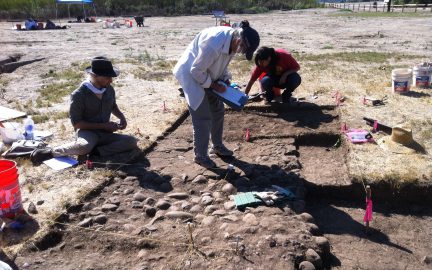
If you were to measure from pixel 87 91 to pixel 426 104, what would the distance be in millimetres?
5624

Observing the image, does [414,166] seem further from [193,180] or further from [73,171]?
[73,171]

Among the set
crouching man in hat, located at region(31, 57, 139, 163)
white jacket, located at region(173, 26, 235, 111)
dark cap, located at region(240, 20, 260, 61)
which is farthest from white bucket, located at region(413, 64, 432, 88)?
crouching man in hat, located at region(31, 57, 139, 163)

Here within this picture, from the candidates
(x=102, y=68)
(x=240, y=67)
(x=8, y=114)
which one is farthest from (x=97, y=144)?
(x=240, y=67)

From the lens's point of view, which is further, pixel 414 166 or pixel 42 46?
pixel 42 46

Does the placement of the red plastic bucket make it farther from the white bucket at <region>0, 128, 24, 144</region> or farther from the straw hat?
the straw hat

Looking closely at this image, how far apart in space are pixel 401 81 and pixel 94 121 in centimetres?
561

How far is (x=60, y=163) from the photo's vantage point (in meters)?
4.95

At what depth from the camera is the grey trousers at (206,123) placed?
15.1 ft

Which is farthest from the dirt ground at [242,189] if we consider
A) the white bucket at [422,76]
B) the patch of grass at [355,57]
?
the patch of grass at [355,57]

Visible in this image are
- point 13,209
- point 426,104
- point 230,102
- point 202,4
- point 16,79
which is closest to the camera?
point 13,209

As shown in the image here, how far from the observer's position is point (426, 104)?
6992 mm

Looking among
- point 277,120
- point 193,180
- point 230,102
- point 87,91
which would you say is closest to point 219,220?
point 193,180

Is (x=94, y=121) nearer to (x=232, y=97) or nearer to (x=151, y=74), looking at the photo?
(x=232, y=97)

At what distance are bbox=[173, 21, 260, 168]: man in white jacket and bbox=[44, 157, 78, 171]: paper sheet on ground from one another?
5.07ft
